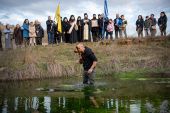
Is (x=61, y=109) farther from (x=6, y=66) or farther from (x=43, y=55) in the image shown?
(x=43, y=55)

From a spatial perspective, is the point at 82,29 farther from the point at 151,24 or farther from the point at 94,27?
the point at 151,24

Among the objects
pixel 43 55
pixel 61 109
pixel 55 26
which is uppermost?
pixel 55 26

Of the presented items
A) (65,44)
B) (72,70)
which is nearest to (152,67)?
(72,70)

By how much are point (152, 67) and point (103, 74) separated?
340 centimetres

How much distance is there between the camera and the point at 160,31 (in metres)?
35.8

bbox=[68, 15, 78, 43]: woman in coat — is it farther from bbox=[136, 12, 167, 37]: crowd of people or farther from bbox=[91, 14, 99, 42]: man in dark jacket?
bbox=[136, 12, 167, 37]: crowd of people

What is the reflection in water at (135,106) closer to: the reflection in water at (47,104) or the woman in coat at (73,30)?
the reflection in water at (47,104)

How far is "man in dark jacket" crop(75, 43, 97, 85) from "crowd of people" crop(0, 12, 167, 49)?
14420 mm

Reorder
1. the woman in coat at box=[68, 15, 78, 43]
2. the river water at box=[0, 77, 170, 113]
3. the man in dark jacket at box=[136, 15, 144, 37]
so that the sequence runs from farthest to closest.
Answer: the man in dark jacket at box=[136, 15, 144, 37]
the woman in coat at box=[68, 15, 78, 43]
the river water at box=[0, 77, 170, 113]

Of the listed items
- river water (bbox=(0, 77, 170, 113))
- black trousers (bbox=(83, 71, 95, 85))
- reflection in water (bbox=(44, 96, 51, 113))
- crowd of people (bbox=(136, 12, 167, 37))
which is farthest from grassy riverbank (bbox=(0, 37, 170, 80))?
reflection in water (bbox=(44, 96, 51, 113))

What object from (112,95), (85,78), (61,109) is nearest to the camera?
(61,109)

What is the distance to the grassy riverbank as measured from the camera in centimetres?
2828

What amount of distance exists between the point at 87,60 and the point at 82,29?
1586 centimetres

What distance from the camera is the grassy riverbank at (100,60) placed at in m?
28.3
